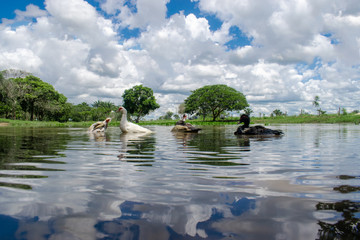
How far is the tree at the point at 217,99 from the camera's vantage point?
63.5 metres

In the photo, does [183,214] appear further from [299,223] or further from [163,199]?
[299,223]

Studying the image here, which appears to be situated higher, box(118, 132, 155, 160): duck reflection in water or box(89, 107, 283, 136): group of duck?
box(89, 107, 283, 136): group of duck

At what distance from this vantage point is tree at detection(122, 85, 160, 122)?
7344cm

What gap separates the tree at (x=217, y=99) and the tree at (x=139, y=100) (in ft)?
38.3

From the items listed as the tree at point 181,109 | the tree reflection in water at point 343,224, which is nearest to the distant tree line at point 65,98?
the tree at point 181,109

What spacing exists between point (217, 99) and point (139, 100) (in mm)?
23857

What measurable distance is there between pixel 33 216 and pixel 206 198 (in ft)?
5.05

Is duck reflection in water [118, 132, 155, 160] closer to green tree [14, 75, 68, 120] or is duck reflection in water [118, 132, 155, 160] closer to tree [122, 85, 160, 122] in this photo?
green tree [14, 75, 68, 120]

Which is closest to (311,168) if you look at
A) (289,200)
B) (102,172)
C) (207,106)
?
(289,200)

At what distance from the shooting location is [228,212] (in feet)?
7.16

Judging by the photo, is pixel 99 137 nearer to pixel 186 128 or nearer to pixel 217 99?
pixel 186 128

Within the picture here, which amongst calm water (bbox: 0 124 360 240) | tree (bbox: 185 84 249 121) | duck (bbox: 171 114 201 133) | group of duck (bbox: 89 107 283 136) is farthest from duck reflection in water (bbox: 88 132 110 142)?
tree (bbox: 185 84 249 121)

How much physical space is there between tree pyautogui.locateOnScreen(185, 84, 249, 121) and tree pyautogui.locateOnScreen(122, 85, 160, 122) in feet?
38.3

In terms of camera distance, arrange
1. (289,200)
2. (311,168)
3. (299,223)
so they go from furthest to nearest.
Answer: (311,168), (289,200), (299,223)
